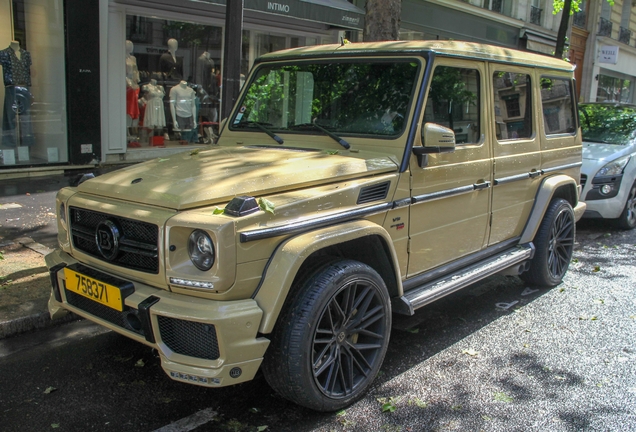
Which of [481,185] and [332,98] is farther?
[481,185]

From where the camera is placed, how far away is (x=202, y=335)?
9.64ft

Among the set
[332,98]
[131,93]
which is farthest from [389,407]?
[131,93]

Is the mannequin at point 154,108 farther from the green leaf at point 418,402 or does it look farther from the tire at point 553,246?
the green leaf at point 418,402

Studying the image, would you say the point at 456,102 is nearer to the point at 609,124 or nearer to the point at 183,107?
the point at 609,124

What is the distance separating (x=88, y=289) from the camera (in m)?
3.38

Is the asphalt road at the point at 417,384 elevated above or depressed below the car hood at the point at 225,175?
below

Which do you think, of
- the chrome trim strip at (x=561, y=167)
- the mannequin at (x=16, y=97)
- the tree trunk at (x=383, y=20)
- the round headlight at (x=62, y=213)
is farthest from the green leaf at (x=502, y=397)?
the mannequin at (x=16, y=97)

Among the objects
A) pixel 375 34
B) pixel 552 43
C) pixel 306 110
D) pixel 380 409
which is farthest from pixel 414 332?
pixel 552 43

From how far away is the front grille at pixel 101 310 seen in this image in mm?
3180

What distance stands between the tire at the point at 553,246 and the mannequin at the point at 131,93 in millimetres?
8235

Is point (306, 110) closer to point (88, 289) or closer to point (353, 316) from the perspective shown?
point (353, 316)

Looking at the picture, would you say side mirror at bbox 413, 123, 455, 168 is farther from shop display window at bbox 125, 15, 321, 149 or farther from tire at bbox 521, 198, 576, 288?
shop display window at bbox 125, 15, 321, 149

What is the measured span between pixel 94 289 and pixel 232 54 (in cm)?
331

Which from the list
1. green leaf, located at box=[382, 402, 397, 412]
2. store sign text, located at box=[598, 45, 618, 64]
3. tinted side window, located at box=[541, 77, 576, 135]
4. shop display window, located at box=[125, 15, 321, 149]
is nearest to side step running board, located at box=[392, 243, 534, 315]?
green leaf, located at box=[382, 402, 397, 412]
